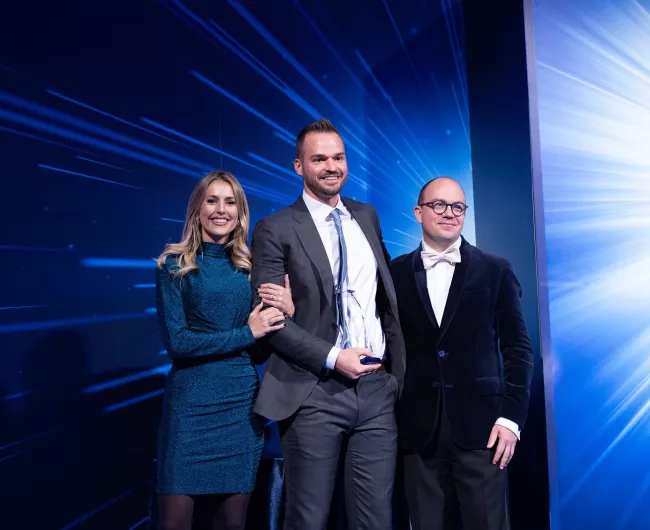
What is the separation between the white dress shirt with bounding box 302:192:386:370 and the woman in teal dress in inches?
9.2

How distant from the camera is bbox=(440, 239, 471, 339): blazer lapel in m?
2.18

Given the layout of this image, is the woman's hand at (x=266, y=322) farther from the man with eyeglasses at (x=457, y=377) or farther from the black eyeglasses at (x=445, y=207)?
the black eyeglasses at (x=445, y=207)

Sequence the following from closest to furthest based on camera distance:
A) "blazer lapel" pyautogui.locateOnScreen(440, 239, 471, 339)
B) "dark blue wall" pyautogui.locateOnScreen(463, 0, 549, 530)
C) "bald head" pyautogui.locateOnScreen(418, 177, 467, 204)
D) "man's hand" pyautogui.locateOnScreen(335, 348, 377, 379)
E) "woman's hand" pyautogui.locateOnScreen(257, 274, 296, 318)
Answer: "man's hand" pyautogui.locateOnScreen(335, 348, 377, 379)
"woman's hand" pyautogui.locateOnScreen(257, 274, 296, 318)
"blazer lapel" pyautogui.locateOnScreen(440, 239, 471, 339)
"bald head" pyautogui.locateOnScreen(418, 177, 467, 204)
"dark blue wall" pyautogui.locateOnScreen(463, 0, 549, 530)

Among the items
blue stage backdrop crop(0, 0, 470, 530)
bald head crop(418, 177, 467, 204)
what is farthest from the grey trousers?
blue stage backdrop crop(0, 0, 470, 530)

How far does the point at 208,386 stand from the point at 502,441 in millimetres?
1079

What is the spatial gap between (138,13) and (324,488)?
2.32 m

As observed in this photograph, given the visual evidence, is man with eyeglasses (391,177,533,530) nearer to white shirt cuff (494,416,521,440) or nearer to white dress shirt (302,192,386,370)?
white shirt cuff (494,416,521,440)

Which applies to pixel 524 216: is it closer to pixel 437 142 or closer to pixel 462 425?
Result: pixel 437 142

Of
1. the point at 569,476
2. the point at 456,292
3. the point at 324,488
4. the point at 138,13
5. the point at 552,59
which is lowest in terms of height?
the point at 569,476

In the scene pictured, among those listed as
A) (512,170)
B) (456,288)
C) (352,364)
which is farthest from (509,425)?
(512,170)

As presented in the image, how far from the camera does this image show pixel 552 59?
9.52 feet

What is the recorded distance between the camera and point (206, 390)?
84.8 inches

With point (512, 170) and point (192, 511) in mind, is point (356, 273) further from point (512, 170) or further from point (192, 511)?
point (512, 170)

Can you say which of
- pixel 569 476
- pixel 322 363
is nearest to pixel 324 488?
pixel 322 363
